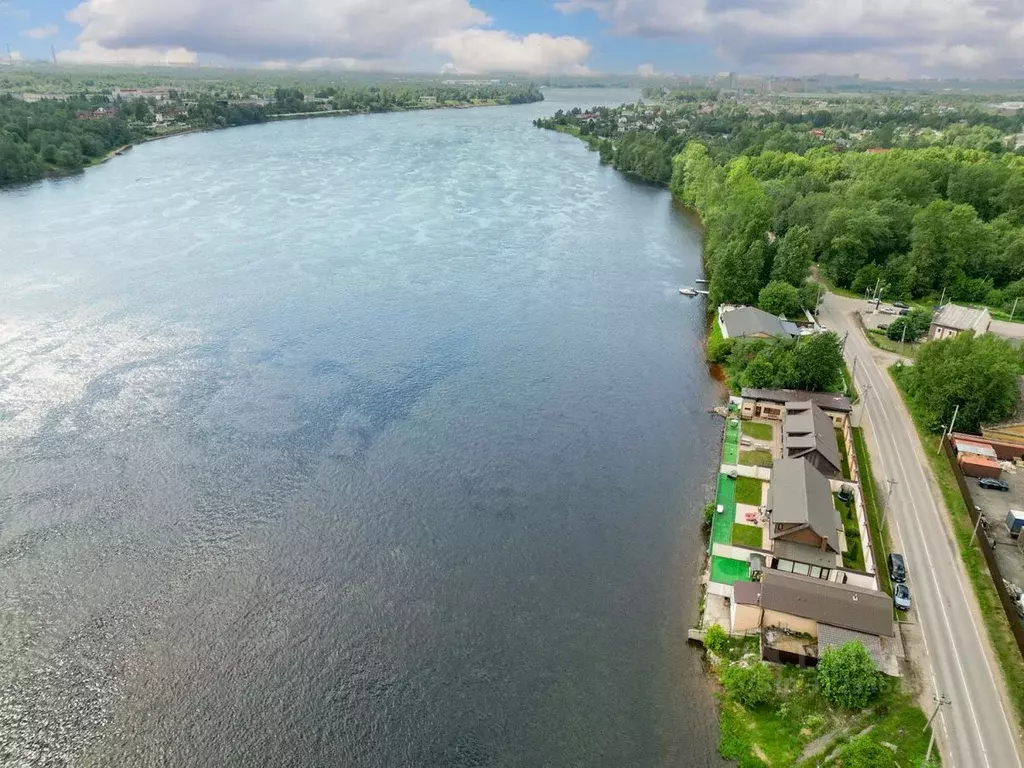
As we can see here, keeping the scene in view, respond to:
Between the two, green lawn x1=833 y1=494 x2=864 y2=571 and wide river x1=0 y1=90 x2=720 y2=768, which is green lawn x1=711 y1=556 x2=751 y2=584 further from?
green lawn x1=833 y1=494 x2=864 y2=571

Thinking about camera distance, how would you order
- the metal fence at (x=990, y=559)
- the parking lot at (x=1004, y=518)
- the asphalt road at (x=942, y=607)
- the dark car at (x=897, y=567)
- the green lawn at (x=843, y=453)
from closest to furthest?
the asphalt road at (x=942, y=607)
the metal fence at (x=990, y=559)
the dark car at (x=897, y=567)
the parking lot at (x=1004, y=518)
the green lawn at (x=843, y=453)

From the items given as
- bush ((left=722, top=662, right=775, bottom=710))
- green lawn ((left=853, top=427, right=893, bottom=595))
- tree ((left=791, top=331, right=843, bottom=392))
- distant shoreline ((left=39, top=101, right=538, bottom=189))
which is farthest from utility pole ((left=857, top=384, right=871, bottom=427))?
distant shoreline ((left=39, top=101, right=538, bottom=189))

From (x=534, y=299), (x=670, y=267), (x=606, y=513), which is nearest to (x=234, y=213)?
(x=534, y=299)

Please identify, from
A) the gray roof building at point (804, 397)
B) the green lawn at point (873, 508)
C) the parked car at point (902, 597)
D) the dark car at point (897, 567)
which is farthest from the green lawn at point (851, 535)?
the gray roof building at point (804, 397)

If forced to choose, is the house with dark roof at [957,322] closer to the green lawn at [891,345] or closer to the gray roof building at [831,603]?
the green lawn at [891,345]

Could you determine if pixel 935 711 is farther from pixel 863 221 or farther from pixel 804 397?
pixel 863 221
